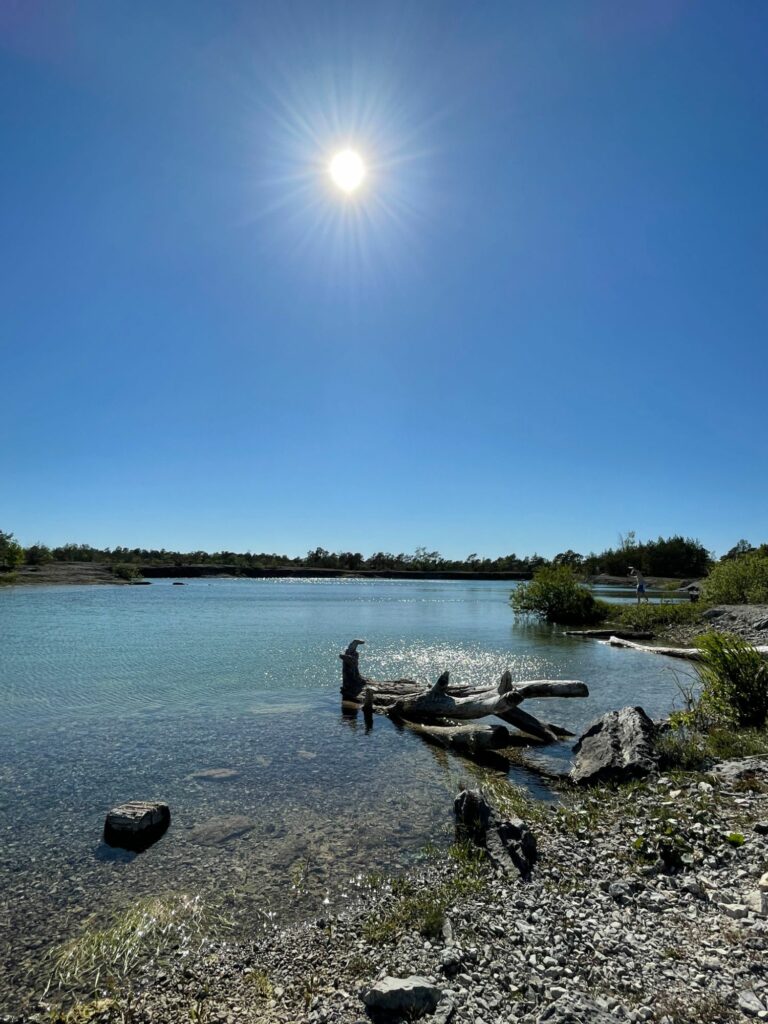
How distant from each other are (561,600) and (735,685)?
31637 mm

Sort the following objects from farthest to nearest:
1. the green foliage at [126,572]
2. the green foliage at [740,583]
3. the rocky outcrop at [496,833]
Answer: the green foliage at [126,572] → the green foliage at [740,583] → the rocky outcrop at [496,833]

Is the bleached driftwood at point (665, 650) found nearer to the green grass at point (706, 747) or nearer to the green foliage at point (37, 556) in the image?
the green grass at point (706, 747)

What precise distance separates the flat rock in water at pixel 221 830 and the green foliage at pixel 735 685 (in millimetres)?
10857

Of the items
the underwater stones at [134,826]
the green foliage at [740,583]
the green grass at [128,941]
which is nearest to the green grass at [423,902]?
the green grass at [128,941]

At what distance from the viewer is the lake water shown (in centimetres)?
722

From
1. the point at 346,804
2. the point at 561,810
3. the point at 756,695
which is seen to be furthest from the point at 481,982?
the point at 756,695

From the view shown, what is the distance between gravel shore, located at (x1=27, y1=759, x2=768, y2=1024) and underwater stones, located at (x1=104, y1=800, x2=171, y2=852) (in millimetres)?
3114

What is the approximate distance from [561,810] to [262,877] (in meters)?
4.80

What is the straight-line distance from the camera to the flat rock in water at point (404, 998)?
15.1 ft

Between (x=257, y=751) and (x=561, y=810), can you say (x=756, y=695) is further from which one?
(x=257, y=751)

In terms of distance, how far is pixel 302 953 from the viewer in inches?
227

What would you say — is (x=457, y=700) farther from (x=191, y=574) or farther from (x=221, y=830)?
(x=191, y=574)

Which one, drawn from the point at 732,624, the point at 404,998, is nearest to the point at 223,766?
the point at 404,998

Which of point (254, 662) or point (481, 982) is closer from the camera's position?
point (481, 982)
